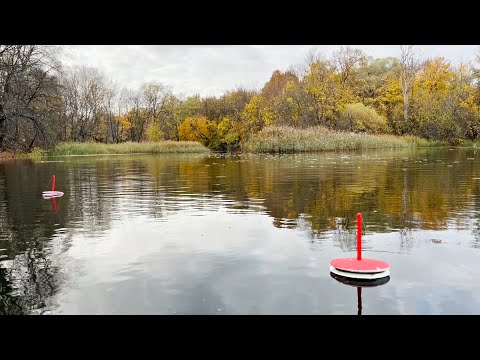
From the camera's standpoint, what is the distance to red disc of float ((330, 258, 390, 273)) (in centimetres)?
628

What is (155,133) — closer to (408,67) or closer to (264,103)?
(264,103)

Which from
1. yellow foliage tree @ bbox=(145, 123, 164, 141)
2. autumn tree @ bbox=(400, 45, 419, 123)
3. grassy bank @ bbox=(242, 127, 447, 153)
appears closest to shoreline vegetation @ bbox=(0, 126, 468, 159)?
grassy bank @ bbox=(242, 127, 447, 153)

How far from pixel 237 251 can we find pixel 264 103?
60.7m

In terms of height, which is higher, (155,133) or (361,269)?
(155,133)

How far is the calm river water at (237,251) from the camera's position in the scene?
5.55m

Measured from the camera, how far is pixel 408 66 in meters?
62.4

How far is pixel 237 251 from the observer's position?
8.02 meters

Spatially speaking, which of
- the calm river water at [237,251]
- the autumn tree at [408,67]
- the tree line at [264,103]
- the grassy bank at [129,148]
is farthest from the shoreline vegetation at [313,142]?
the calm river water at [237,251]

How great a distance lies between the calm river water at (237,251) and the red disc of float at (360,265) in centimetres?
21

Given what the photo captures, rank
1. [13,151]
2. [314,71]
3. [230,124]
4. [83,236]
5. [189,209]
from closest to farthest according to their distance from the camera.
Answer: [83,236]
[189,209]
[13,151]
[314,71]
[230,124]

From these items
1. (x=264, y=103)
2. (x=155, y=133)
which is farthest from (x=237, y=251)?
(x=155, y=133)

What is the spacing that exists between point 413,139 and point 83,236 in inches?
2028
